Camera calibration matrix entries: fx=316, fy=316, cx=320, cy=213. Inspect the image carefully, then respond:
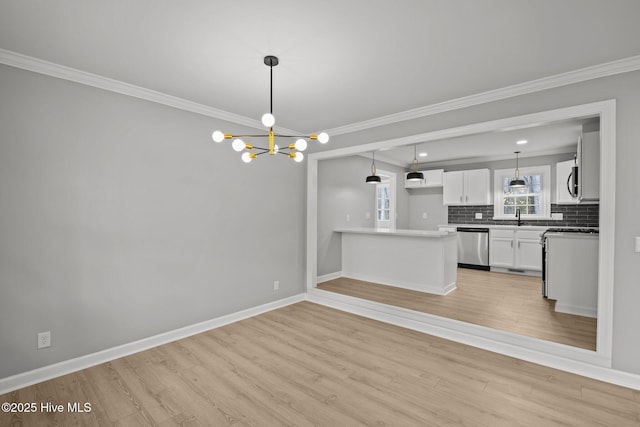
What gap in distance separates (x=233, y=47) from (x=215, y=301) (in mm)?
2693

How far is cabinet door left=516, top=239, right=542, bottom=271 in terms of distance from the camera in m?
6.04

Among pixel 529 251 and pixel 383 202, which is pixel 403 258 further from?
pixel 529 251

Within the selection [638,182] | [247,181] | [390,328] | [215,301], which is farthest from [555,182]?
[215,301]

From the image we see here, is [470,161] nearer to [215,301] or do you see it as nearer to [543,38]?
[543,38]

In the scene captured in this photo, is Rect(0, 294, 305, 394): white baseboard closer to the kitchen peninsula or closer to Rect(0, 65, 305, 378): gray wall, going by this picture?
Rect(0, 65, 305, 378): gray wall

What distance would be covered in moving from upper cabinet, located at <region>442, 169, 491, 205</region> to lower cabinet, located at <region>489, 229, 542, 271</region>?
2.79 feet

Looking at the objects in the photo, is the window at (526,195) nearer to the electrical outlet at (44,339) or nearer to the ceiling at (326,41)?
the ceiling at (326,41)

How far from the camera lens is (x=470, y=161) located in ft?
23.7

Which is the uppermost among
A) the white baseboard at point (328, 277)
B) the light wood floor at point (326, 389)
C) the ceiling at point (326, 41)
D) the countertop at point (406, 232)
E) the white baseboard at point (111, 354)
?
the ceiling at point (326, 41)

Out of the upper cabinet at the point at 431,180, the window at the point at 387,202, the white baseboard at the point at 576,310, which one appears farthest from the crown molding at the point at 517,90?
the upper cabinet at the point at 431,180

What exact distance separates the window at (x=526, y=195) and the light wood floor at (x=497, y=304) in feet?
4.71

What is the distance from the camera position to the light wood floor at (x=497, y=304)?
336cm

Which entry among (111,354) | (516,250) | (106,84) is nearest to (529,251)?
(516,250)

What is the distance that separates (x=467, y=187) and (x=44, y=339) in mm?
7399
